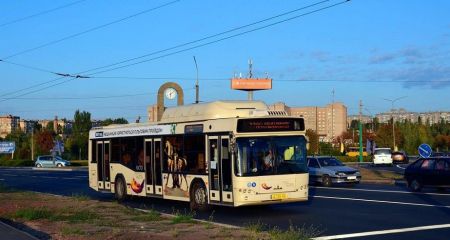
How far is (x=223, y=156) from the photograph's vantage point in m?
17.2

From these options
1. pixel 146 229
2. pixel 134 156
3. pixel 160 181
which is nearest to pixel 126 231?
pixel 146 229

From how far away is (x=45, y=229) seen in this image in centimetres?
1415

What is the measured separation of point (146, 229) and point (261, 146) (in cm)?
471

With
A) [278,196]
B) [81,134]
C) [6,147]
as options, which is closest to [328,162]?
[278,196]

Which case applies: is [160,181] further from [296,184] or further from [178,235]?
[178,235]

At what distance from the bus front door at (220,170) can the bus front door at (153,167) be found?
129 inches

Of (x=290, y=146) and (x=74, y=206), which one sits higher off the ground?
(x=290, y=146)

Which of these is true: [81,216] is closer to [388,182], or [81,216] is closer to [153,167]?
[153,167]

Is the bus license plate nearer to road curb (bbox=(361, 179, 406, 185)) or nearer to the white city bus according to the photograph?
the white city bus

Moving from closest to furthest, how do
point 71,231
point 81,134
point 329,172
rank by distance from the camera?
1. point 71,231
2. point 329,172
3. point 81,134

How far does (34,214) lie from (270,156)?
6.52m

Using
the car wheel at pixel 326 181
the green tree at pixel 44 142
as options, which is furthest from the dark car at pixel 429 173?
the green tree at pixel 44 142

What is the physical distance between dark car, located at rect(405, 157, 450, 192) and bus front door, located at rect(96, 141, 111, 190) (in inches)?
489

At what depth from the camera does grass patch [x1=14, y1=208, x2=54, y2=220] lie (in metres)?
16.5
